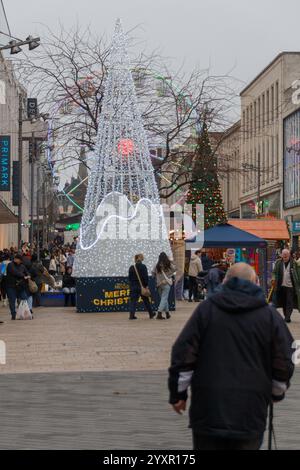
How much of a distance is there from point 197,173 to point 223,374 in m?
27.6

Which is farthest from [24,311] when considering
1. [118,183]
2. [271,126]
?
[271,126]

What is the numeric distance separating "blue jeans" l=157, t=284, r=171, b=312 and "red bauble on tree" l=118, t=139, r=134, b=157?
156 inches

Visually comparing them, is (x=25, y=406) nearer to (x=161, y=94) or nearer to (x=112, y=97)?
(x=112, y=97)

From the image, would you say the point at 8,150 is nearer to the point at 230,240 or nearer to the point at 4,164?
the point at 4,164

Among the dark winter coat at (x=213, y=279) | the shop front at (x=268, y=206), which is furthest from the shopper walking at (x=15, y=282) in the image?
the shop front at (x=268, y=206)

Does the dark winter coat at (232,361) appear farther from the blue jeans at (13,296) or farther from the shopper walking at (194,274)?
the shopper walking at (194,274)

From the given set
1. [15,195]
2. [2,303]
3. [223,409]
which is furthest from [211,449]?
[15,195]

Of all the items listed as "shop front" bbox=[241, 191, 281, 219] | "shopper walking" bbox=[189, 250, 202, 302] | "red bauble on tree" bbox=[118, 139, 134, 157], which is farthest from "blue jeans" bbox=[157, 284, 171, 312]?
"shop front" bbox=[241, 191, 281, 219]

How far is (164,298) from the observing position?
74.7 feet

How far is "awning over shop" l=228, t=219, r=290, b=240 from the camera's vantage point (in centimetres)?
3703

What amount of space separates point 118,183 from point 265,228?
13595 millimetres

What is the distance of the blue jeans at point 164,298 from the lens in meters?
22.8

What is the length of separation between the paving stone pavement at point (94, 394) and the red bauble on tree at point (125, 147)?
22.4ft

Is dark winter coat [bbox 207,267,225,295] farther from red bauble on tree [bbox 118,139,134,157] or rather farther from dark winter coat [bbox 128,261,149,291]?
red bauble on tree [bbox 118,139,134,157]
